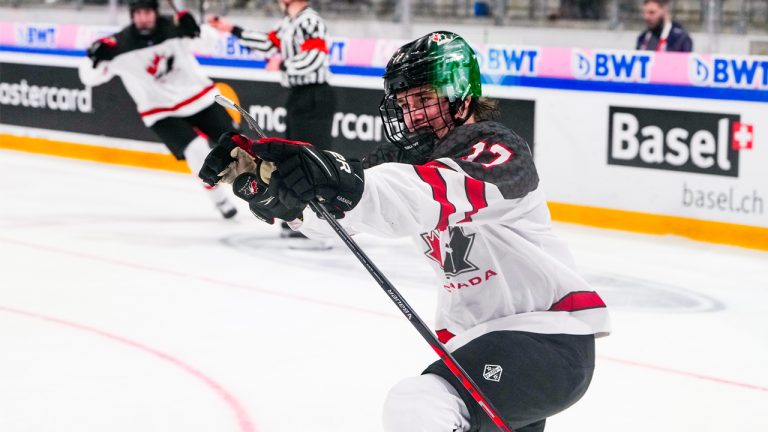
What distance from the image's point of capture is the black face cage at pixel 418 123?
2102 mm

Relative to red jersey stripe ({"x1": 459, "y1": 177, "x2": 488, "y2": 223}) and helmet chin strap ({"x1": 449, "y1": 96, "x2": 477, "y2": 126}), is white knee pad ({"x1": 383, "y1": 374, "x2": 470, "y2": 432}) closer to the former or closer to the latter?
red jersey stripe ({"x1": 459, "y1": 177, "x2": 488, "y2": 223})

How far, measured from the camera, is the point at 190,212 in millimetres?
7188

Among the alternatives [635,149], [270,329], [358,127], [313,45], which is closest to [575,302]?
[270,329]

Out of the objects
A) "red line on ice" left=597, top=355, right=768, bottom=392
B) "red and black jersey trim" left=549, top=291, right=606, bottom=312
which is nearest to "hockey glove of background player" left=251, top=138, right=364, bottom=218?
"red and black jersey trim" left=549, top=291, right=606, bottom=312

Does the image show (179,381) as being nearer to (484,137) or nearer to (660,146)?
(484,137)

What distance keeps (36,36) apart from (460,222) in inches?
319

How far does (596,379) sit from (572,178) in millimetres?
2917

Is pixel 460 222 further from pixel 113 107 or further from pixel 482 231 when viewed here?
pixel 113 107

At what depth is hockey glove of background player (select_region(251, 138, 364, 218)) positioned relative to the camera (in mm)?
1747

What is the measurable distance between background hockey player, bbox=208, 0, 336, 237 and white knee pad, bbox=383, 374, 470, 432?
4.14m

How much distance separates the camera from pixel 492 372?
81.2 inches

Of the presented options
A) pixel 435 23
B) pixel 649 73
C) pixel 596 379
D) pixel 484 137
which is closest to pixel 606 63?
Result: pixel 649 73

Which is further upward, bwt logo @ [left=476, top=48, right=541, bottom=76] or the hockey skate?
bwt logo @ [left=476, top=48, right=541, bottom=76]

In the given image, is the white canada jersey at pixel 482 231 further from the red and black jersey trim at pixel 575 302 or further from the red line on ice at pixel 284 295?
the red line on ice at pixel 284 295
